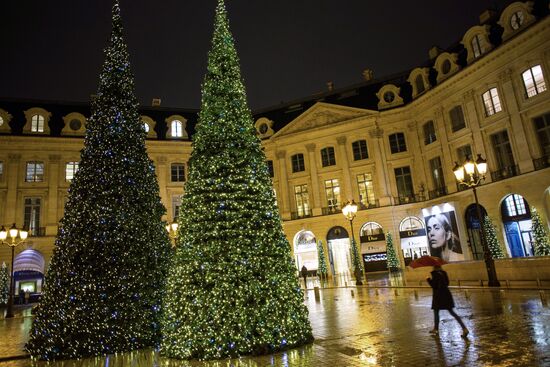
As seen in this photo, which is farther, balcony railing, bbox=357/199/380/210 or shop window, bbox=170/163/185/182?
shop window, bbox=170/163/185/182

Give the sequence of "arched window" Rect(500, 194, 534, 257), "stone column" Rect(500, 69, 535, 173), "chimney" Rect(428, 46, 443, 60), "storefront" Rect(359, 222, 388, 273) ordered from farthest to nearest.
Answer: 1. "storefront" Rect(359, 222, 388, 273)
2. "chimney" Rect(428, 46, 443, 60)
3. "arched window" Rect(500, 194, 534, 257)
4. "stone column" Rect(500, 69, 535, 173)

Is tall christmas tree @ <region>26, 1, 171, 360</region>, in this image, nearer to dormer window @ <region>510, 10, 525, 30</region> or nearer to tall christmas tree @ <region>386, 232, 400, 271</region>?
dormer window @ <region>510, 10, 525, 30</region>

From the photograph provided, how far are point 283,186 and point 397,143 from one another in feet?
38.9

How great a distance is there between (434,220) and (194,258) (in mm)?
29460

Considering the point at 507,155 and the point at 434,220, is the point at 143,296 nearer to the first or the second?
the point at 507,155

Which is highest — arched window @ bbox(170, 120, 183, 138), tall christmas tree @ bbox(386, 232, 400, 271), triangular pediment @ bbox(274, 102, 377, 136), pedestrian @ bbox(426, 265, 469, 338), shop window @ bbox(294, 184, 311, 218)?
arched window @ bbox(170, 120, 183, 138)

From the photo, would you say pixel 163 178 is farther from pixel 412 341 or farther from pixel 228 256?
pixel 412 341

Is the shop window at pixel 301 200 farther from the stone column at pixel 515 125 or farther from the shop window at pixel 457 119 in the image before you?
the stone column at pixel 515 125

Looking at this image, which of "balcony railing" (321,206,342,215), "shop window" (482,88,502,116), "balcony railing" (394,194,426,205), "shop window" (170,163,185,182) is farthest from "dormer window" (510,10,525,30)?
"shop window" (170,163,185,182)

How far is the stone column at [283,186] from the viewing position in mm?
39875

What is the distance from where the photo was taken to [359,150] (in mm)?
38375

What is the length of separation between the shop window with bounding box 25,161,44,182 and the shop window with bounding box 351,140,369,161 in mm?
29450

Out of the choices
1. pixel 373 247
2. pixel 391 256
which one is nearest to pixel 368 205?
pixel 373 247

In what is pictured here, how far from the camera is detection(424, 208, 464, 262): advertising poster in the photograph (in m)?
31.1
